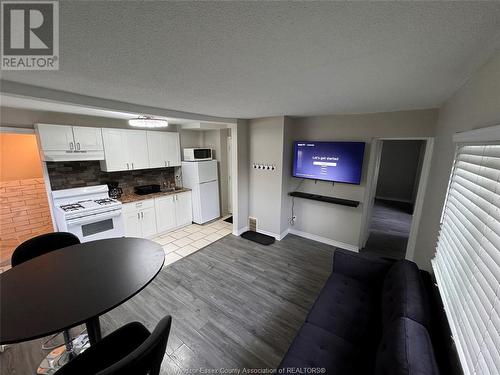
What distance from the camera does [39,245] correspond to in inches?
74.8

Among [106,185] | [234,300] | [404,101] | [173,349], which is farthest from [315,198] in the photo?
[106,185]

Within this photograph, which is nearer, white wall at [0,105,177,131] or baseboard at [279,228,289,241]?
white wall at [0,105,177,131]

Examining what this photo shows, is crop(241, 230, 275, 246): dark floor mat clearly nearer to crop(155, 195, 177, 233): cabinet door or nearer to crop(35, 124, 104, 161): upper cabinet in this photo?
crop(155, 195, 177, 233): cabinet door

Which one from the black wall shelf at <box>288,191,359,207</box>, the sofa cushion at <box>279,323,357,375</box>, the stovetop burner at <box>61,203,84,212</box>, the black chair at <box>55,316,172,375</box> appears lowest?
the sofa cushion at <box>279,323,357,375</box>

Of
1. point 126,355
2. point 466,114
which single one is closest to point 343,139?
point 466,114

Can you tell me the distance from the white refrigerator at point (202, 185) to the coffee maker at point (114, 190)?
4.41ft

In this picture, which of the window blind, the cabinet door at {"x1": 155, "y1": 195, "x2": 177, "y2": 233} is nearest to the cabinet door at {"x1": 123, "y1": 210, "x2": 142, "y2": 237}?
the cabinet door at {"x1": 155, "y1": 195, "x2": 177, "y2": 233}

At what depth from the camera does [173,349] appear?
185cm

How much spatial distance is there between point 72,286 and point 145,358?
874mm

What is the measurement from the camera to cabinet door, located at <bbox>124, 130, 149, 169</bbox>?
373 centimetres

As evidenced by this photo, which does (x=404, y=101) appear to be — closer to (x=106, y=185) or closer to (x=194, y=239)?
(x=194, y=239)

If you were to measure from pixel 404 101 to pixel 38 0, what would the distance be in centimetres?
297

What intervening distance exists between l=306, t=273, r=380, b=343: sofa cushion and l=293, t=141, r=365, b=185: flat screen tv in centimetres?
175

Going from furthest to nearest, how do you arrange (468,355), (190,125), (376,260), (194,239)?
(190,125)
(194,239)
(376,260)
(468,355)
